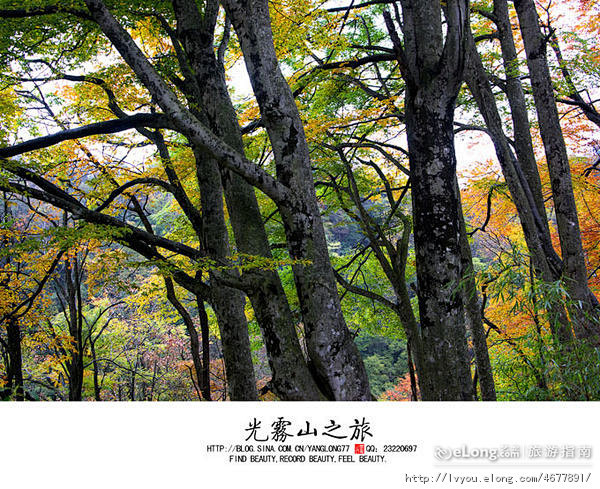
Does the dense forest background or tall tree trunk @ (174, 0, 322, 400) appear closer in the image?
the dense forest background

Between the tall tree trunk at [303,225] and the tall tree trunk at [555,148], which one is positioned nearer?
the tall tree trunk at [303,225]

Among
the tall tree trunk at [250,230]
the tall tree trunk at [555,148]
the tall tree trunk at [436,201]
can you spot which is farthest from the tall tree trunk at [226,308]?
the tall tree trunk at [555,148]

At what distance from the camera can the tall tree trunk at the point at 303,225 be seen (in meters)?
2.79

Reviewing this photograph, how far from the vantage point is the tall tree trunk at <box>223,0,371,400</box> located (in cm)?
279

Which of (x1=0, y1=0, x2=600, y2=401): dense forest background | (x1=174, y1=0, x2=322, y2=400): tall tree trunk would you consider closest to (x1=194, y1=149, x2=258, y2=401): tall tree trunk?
(x1=0, y1=0, x2=600, y2=401): dense forest background

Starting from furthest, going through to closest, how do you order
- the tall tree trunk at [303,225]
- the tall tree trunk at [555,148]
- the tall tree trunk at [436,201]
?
the tall tree trunk at [555,148], the tall tree trunk at [303,225], the tall tree trunk at [436,201]

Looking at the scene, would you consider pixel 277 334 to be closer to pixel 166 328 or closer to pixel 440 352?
pixel 440 352

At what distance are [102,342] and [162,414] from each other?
10203mm

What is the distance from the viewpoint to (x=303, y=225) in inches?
113

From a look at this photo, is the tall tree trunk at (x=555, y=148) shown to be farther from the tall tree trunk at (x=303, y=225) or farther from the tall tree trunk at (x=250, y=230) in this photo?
the tall tree trunk at (x=250, y=230)

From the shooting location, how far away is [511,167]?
10.2 ft

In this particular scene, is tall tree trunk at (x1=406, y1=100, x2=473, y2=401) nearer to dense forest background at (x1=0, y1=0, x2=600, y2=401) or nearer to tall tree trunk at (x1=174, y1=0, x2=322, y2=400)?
dense forest background at (x1=0, y1=0, x2=600, y2=401)

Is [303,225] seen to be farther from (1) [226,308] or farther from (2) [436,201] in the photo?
(1) [226,308]

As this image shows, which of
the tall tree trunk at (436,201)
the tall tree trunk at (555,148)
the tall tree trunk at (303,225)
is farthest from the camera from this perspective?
the tall tree trunk at (555,148)
